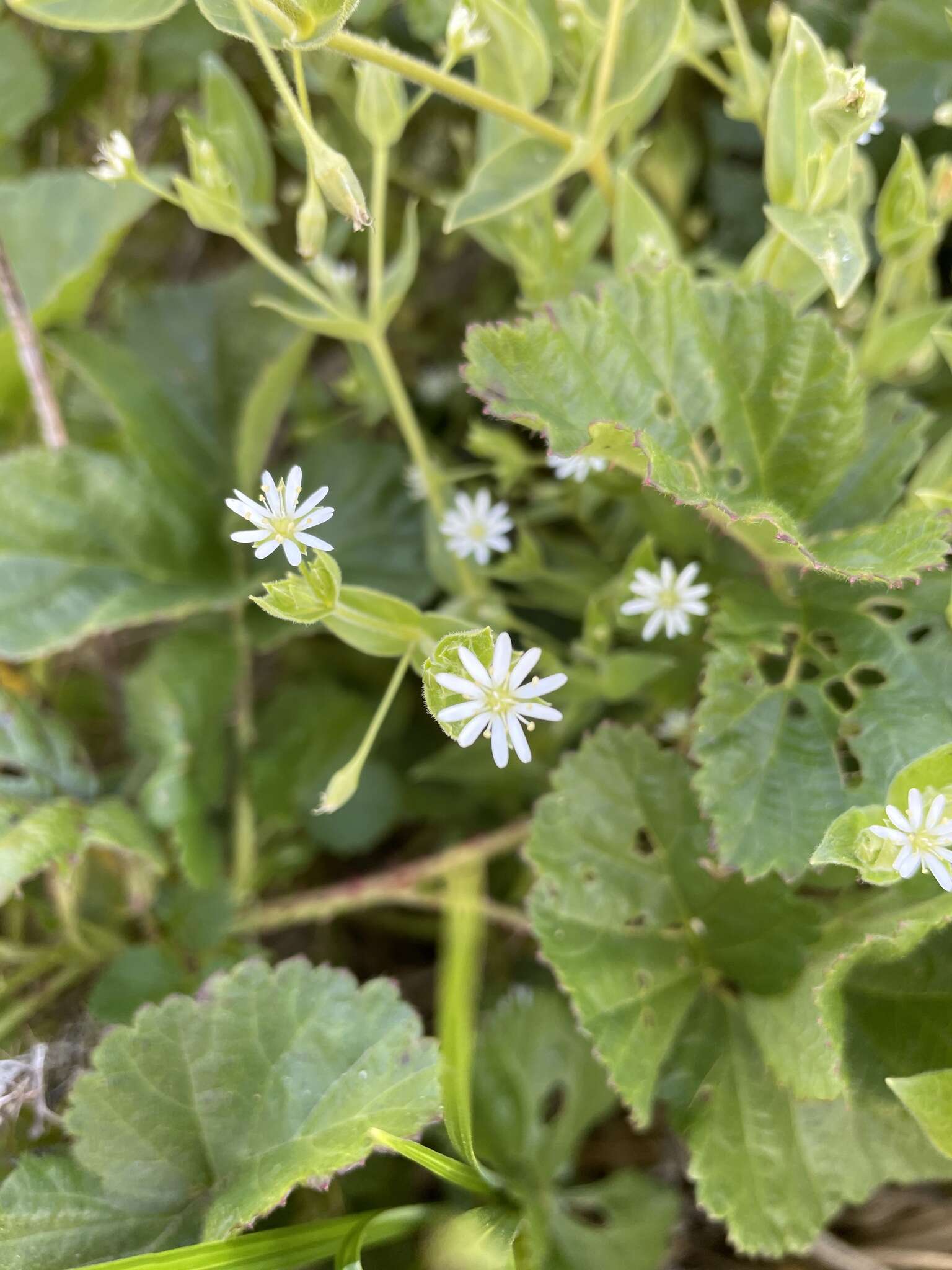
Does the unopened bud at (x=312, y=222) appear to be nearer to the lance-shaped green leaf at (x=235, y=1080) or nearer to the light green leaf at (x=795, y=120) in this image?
the light green leaf at (x=795, y=120)

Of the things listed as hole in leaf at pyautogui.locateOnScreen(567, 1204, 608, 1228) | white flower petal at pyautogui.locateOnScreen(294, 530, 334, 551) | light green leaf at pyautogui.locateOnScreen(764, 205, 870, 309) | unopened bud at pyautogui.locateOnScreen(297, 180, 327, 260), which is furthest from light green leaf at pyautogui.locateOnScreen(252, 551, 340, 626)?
hole in leaf at pyautogui.locateOnScreen(567, 1204, 608, 1228)

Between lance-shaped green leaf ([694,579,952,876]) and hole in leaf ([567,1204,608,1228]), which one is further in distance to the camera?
hole in leaf ([567,1204,608,1228])

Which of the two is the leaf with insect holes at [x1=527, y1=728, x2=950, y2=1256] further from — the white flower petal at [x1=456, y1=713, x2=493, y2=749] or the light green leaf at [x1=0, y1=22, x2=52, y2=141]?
the light green leaf at [x1=0, y1=22, x2=52, y2=141]

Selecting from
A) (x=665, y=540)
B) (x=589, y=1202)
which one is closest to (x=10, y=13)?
(x=665, y=540)

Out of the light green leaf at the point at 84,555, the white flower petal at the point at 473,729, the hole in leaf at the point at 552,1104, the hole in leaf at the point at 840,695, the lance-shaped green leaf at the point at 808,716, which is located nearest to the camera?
the white flower petal at the point at 473,729

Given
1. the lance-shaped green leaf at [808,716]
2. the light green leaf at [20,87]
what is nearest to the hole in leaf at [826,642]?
the lance-shaped green leaf at [808,716]
